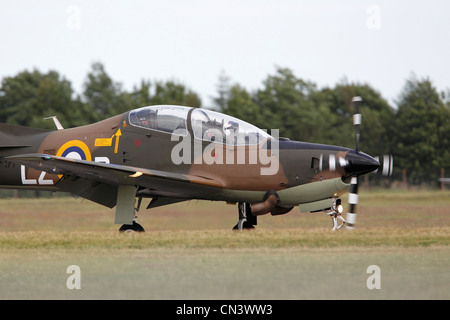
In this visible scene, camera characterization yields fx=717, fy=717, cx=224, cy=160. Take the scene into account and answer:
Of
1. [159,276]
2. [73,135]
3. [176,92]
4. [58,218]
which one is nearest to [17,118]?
[176,92]

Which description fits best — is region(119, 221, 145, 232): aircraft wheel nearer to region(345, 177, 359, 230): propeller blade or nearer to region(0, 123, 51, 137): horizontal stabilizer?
region(0, 123, 51, 137): horizontal stabilizer

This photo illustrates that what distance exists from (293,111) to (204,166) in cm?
2933

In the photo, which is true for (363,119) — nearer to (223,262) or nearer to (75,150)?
(75,150)

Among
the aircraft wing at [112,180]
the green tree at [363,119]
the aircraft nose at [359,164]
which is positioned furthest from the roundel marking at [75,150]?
the green tree at [363,119]

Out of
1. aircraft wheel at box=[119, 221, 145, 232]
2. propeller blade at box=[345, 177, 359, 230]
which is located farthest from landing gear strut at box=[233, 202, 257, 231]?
propeller blade at box=[345, 177, 359, 230]

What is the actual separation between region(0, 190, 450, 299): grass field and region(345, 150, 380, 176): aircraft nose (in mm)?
1110

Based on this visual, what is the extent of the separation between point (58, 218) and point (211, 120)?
8.77 metres

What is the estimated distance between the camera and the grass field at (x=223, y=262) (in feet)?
25.1

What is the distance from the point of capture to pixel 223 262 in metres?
9.55

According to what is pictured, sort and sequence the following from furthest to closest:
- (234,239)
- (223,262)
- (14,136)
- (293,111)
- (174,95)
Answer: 1. (174,95)
2. (293,111)
3. (14,136)
4. (234,239)
5. (223,262)

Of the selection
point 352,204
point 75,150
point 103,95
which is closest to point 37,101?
point 103,95

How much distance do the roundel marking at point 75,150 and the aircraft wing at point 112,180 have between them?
762 mm

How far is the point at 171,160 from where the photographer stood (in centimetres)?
1388
